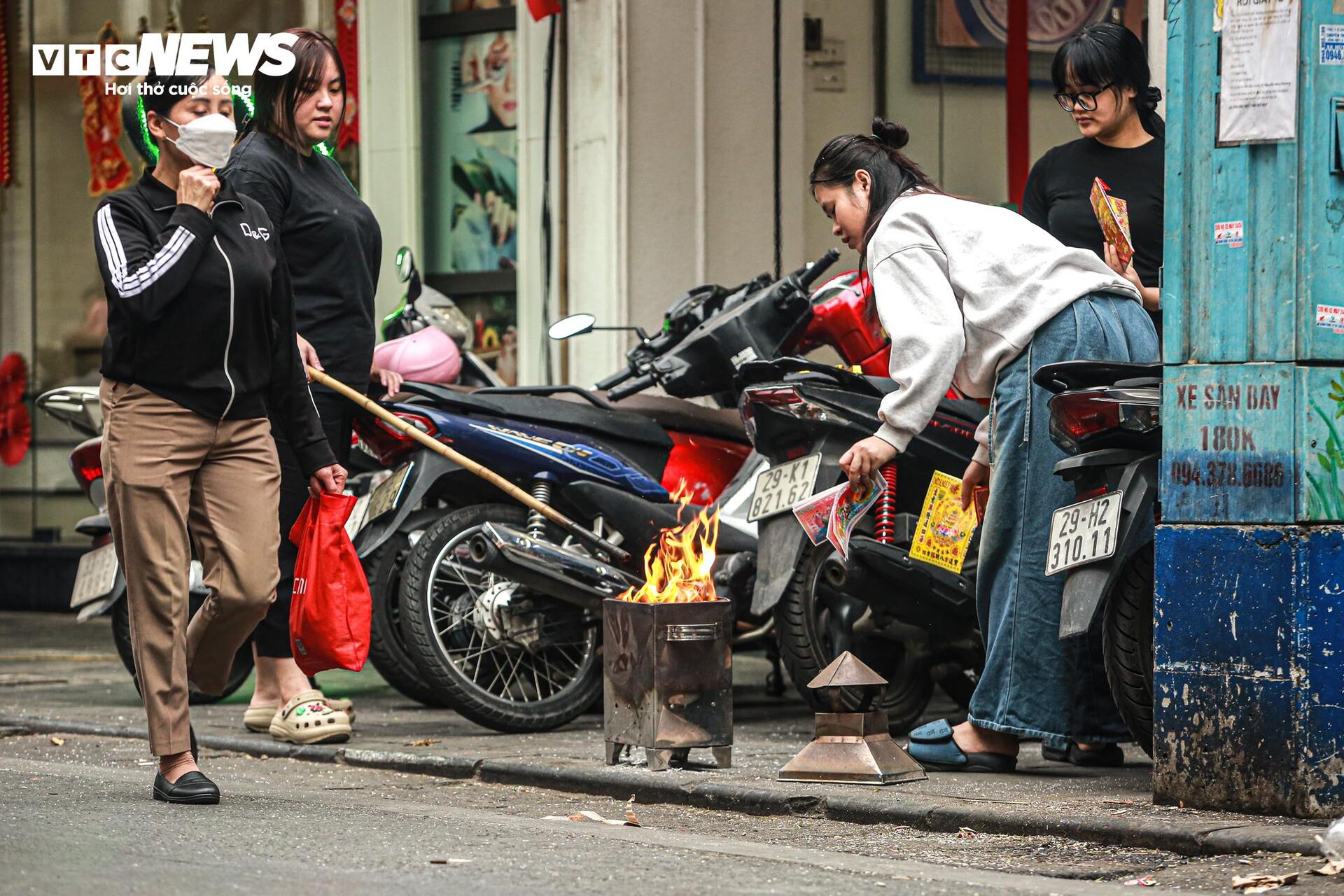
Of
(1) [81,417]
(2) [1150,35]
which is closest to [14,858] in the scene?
(1) [81,417]

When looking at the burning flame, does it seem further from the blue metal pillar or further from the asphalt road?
the blue metal pillar

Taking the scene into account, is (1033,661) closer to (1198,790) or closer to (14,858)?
(1198,790)

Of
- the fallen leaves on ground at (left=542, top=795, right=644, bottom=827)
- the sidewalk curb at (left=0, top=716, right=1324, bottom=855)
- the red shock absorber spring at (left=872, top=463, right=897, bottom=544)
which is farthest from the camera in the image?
the red shock absorber spring at (left=872, top=463, right=897, bottom=544)

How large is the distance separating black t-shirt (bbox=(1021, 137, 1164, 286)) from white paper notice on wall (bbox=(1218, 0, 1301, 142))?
124 centimetres

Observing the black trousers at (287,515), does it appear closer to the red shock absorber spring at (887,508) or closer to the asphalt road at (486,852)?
the asphalt road at (486,852)

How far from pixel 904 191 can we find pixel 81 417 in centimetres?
387

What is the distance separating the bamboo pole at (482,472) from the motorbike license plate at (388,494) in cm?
12

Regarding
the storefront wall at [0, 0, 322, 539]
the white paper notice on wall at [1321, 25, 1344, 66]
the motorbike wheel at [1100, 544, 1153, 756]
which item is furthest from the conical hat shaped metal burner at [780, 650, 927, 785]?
the storefront wall at [0, 0, 322, 539]

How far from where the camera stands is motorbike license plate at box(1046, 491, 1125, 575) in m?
5.14

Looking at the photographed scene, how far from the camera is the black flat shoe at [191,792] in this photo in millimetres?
5180

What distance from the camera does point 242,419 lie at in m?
5.38

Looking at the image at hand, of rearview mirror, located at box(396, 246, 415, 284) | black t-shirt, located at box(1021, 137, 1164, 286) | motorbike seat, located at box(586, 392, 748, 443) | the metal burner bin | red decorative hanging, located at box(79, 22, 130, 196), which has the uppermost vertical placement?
red decorative hanging, located at box(79, 22, 130, 196)

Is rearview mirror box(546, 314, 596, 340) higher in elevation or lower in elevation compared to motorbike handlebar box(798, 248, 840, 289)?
lower

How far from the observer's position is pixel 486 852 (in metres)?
4.54
